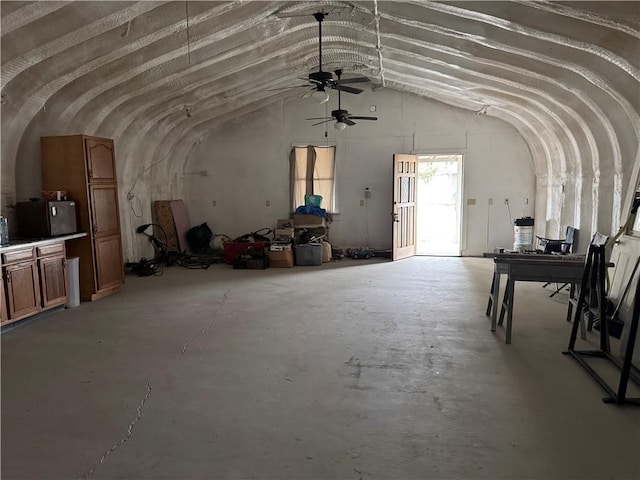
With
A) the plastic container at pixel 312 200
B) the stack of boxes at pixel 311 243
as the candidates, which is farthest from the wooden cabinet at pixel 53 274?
the plastic container at pixel 312 200

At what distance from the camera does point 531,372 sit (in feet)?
11.7

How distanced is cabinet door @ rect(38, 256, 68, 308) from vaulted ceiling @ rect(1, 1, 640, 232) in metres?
1.22

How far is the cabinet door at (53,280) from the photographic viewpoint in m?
5.13

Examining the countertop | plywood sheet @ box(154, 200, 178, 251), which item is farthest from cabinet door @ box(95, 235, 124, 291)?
plywood sheet @ box(154, 200, 178, 251)

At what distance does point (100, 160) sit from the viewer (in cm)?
600

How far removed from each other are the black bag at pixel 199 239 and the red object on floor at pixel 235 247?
1.04 meters

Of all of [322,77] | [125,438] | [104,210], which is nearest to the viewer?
[125,438]

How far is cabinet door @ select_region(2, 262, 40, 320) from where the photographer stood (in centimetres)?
464

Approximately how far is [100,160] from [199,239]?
363cm

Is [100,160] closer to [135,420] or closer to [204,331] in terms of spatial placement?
[204,331]

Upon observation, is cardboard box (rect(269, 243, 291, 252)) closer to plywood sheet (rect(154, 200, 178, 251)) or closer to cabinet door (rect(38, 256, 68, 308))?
plywood sheet (rect(154, 200, 178, 251))

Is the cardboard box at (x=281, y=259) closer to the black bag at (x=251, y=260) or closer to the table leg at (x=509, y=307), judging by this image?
the black bag at (x=251, y=260)

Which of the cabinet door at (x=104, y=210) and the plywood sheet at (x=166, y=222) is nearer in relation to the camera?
the cabinet door at (x=104, y=210)

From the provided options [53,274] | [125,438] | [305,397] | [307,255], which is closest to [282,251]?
[307,255]
